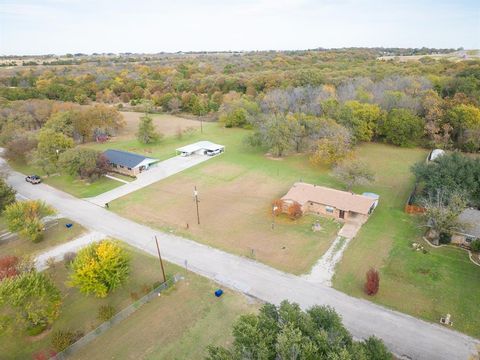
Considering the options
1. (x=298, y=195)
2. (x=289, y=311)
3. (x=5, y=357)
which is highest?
(x=289, y=311)

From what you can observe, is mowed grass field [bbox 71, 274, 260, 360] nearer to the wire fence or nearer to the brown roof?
the wire fence

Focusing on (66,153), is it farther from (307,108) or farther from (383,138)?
(383,138)

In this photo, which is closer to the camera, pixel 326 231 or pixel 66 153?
pixel 326 231

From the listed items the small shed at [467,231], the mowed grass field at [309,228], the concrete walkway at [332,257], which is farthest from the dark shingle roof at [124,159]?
the small shed at [467,231]

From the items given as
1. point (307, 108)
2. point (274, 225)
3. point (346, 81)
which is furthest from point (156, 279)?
point (346, 81)

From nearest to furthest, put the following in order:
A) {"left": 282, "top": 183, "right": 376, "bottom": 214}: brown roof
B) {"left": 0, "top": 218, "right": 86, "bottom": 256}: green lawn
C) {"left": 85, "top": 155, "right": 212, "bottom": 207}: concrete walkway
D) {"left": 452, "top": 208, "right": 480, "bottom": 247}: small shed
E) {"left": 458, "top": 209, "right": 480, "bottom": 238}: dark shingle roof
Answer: {"left": 452, "top": 208, "right": 480, "bottom": 247}: small shed → {"left": 458, "top": 209, "right": 480, "bottom": 238}: dark shingle roof → {"left": 0, "top": 218, "right": 86, "bottom": 256}: green lawn → {"left": 282, "top": 183, "right": 376, "bottom": 214}: brown roof → {"left": 85, "top": 155, "right": 212, "bottom": 207}: concrete walkway

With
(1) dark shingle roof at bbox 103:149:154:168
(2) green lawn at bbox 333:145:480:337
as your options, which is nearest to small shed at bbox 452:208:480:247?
(2) green lawn at bbox 333:145:480:337
